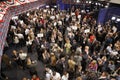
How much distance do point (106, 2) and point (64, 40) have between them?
5354 mm

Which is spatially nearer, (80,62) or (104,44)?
(80,62)

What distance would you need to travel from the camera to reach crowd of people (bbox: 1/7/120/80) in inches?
391

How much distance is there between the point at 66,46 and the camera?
11359 millimetres

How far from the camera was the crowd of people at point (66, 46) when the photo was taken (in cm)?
992

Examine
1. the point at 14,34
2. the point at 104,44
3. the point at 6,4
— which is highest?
the point at 6,4

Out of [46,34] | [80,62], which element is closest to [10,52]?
[46,34]

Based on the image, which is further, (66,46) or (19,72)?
(66,46)

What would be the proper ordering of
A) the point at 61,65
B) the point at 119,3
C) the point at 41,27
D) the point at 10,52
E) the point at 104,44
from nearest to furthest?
the point at 61,65
the point at 10,52
the point at 104,44
the point at 41,27
the point at 119,3

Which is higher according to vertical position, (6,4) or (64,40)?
(6,4)

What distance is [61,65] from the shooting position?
33.2 feet

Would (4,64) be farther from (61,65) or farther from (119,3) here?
A: (119,3)

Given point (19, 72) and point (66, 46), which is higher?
point (66, 46)

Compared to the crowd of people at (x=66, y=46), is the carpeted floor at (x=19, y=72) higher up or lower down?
lower down

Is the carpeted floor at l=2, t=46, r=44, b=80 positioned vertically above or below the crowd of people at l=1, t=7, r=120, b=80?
below
